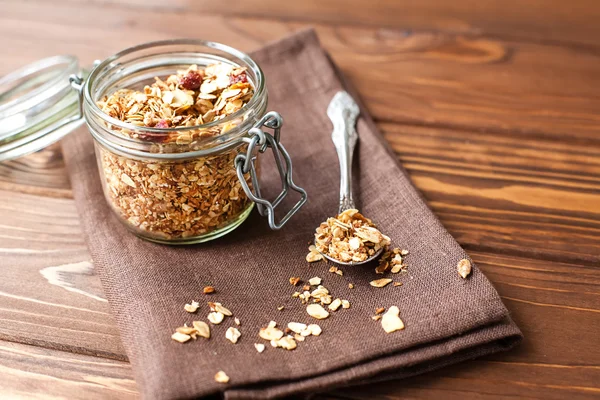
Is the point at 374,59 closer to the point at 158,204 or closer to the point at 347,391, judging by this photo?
the point at 158,204

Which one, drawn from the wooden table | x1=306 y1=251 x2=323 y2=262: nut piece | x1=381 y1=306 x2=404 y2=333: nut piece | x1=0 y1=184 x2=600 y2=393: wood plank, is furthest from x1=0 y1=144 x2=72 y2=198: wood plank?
x1=381 y1=306 x2=404 y2=333: nut piece

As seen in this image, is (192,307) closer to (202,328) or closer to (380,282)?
(202,328)

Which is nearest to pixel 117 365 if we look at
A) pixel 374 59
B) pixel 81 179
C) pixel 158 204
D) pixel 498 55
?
pixel 158 204

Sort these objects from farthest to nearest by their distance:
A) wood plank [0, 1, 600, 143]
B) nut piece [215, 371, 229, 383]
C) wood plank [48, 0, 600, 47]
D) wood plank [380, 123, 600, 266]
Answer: wood plank [48, 0, 600, 47], wood plank [0, 1, 600, 143], wood plank [380, 123, 600, 266], nut piece [215, 371, 229, 383]

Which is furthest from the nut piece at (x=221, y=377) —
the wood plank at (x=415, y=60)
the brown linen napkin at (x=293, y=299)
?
the wood plank at (x=415, y=60)

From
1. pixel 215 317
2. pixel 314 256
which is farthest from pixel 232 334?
pixel 314 256

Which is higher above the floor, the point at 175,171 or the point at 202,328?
the point at 175,171

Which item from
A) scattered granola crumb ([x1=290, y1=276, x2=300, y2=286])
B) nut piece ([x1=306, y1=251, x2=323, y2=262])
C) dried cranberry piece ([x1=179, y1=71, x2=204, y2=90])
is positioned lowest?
scattered granola crumb ([x1=290, y1=276, x2=300, y2=286])

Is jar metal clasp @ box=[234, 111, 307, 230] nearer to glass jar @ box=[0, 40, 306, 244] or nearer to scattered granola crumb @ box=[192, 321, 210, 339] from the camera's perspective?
glass jar @ box=[0, 40, 306, 244]
